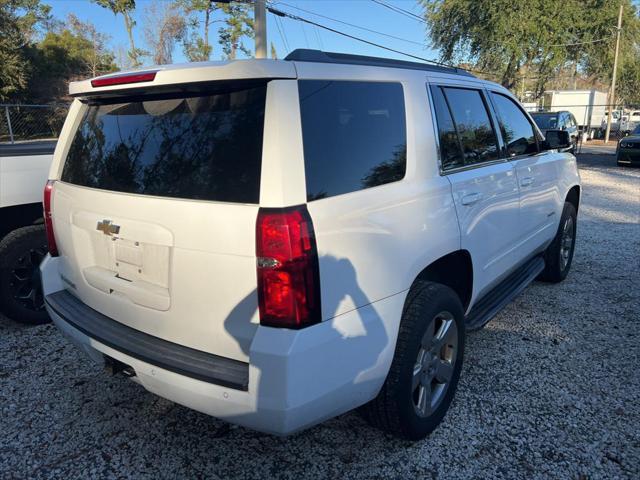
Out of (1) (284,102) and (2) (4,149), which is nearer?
(1) (284,102)

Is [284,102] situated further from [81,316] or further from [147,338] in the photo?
[81,316]

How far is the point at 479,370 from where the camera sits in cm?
345

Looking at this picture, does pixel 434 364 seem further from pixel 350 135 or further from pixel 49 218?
pixel 49 218

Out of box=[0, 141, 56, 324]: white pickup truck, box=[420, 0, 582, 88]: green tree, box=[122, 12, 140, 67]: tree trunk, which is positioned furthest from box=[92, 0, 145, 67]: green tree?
box=[0, 141, 56, 324]: white pickup truck

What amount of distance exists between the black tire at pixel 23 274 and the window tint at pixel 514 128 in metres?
3.66

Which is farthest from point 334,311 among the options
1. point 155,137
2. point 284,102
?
point 155,137

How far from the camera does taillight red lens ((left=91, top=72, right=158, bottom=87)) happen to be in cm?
221

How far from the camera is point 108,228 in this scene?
235 cm

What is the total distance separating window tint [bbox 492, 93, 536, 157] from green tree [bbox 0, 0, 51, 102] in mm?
32951

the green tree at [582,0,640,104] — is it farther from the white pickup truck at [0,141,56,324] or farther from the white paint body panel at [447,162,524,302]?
the white pickup truck at [0,141,56,324]

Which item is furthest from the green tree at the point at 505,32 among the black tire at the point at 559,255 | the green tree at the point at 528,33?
the black tire at the point at 559,255

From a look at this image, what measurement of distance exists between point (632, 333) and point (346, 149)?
318cm

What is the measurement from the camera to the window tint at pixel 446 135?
2844 millimetres

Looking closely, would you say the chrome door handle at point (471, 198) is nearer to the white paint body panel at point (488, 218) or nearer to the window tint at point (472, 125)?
the white paint body panel at point (488, 218)
